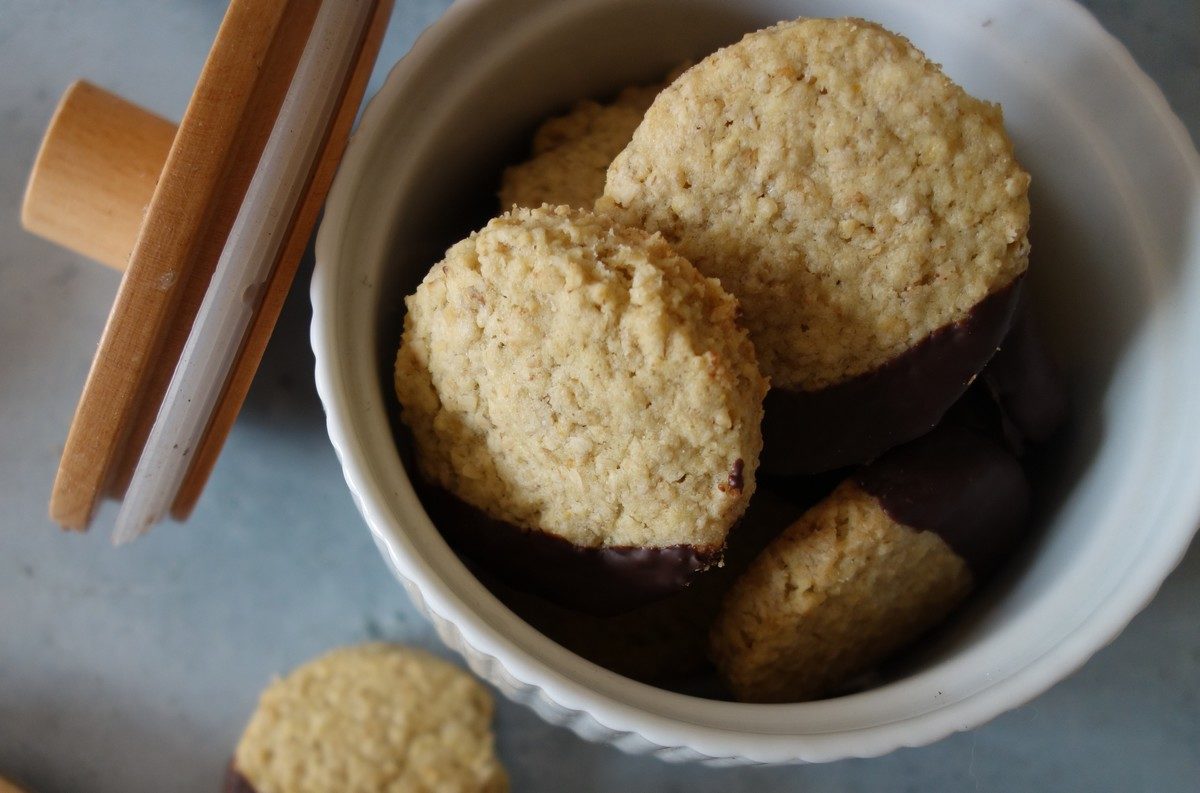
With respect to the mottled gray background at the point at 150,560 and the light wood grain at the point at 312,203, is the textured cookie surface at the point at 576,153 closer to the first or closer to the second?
the light wood grain at the point at 312,203

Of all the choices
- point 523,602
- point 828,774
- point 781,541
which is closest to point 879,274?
point 781,541

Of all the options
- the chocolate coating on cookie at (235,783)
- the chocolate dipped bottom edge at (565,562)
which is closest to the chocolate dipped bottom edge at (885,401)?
the chocolate dipped bottom edge at (565,562)

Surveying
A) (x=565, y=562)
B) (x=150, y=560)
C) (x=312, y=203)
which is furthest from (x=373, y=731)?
(x=312, y=203)

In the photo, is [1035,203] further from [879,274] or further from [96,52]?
[96,52]

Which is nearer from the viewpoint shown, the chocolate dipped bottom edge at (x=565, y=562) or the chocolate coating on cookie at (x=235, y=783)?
the chocolate dipped bottom edge at (x=565, y=562)

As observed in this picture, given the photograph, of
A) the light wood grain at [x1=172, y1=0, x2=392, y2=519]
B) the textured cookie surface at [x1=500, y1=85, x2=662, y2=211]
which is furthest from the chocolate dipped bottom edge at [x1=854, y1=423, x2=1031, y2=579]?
the light wood grain at [x1=172, y1=0, x2=392, y2=519]

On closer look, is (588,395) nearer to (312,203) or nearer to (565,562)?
(565,562)
